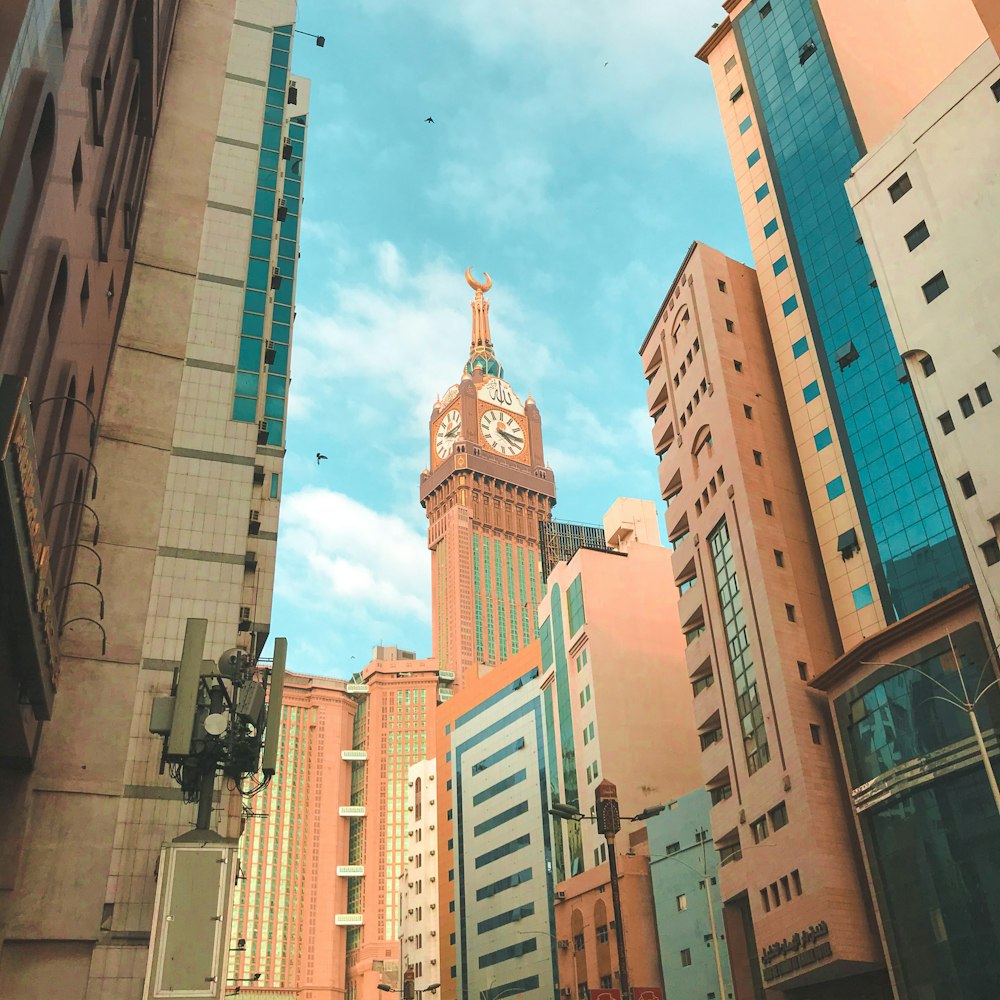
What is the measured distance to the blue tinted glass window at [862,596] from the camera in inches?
2083

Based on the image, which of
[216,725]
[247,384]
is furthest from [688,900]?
[216,725]

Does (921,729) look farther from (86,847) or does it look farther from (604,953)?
(604,953)

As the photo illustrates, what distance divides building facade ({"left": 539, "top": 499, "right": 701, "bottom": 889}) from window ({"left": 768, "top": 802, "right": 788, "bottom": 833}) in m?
29.6

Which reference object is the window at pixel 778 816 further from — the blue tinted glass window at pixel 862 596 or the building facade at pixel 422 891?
the building facade at pixel 422 891

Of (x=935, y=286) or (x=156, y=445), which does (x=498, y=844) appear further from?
(x=156, y=445)

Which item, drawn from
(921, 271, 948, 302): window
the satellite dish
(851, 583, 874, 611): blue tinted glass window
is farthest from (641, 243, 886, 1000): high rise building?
the satellite dish

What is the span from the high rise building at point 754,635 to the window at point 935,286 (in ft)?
37.5

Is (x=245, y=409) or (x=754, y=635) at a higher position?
(x=245, y=409)

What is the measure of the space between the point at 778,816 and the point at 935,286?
86.8ft

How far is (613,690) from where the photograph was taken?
88.5 meters

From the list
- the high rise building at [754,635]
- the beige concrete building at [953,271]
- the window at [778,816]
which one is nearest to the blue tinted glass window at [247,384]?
the high rise building at [754,635]

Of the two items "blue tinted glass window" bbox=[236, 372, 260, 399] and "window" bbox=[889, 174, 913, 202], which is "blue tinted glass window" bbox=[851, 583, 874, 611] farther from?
"blue tinted glass window" bbox=[236, 372, 260, 399]

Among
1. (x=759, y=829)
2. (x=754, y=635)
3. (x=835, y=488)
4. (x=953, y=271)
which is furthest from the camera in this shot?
(x=835, y=488)

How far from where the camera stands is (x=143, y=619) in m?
33.7
